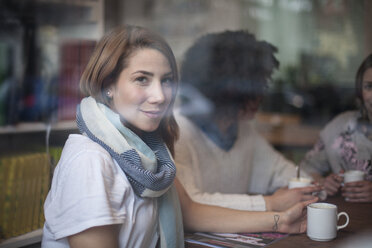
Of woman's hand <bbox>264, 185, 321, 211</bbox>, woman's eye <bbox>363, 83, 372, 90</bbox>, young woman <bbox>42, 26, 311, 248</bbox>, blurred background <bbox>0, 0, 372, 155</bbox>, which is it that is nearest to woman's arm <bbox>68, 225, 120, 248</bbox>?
young woman <bbox>42, 26, 311, 248</bbox>

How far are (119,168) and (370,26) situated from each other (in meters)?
1.15

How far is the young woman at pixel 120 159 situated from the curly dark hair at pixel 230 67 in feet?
1.99

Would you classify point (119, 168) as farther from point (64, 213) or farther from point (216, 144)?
point (216, 144)

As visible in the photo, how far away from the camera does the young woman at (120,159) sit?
891 mm

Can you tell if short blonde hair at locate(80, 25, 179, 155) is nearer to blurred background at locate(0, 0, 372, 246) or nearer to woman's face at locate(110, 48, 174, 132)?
woman's face at locate(110, 48, 174, 132)

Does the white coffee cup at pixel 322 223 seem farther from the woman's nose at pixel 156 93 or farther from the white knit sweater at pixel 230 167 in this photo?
the woman's nose at pixel 156 93

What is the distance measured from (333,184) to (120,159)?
943 millimetres

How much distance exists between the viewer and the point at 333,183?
159cm

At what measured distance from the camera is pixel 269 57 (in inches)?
67.2

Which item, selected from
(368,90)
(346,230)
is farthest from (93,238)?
(368,90)

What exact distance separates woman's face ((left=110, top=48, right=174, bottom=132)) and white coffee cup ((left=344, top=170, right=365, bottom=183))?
825 mm

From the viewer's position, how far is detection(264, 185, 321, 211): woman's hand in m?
1.41

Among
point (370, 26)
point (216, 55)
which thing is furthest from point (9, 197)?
point (370, 26)

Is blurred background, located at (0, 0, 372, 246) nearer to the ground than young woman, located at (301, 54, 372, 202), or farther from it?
farther from it
